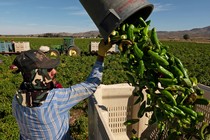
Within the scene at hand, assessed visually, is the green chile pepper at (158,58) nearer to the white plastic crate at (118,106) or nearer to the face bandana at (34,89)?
the face bandana at (34,89)

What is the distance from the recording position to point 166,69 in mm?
1812

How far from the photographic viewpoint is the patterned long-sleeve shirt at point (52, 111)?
2080 mm

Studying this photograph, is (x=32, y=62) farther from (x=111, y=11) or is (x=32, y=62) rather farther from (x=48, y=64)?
(x=111, y=11)

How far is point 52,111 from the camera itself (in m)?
2.11

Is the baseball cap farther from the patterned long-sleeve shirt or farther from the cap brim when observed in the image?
the patterned long-sleeve shirt

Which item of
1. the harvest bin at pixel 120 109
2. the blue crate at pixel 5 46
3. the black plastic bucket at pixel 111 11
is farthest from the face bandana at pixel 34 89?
the blue crate at pixel 5 46

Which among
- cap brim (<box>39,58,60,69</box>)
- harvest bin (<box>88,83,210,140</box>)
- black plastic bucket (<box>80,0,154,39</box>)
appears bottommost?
harvest bin (<box>88,83,210,140</box>)

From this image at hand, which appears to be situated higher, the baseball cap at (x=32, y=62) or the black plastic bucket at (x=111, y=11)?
the black plastic bucket at (x=111, y=11)

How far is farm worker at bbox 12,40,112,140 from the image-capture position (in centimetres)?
205

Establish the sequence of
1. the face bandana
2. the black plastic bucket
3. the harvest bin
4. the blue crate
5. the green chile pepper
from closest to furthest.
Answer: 1. the green chile pepper
2. the black plastic bucket
3. the face bandana
4. the harvest bin
5. the blue crate

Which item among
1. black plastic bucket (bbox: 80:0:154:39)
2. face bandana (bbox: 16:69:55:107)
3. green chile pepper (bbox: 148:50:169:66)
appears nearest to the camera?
green chile pepper (bbox: 148:50:169:66)

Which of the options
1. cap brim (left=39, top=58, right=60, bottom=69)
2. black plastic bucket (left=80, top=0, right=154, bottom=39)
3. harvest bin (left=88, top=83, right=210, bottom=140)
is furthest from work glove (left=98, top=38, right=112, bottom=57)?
harvest bin (left=88, top=83, right=210, bottom=140)

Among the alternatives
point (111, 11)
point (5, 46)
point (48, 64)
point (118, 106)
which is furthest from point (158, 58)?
point (5, 46)

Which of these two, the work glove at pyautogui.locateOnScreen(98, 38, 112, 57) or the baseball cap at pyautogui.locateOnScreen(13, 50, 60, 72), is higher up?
the work glove at pyautogui.locateOnScreen(98, 38, 112, 57)
